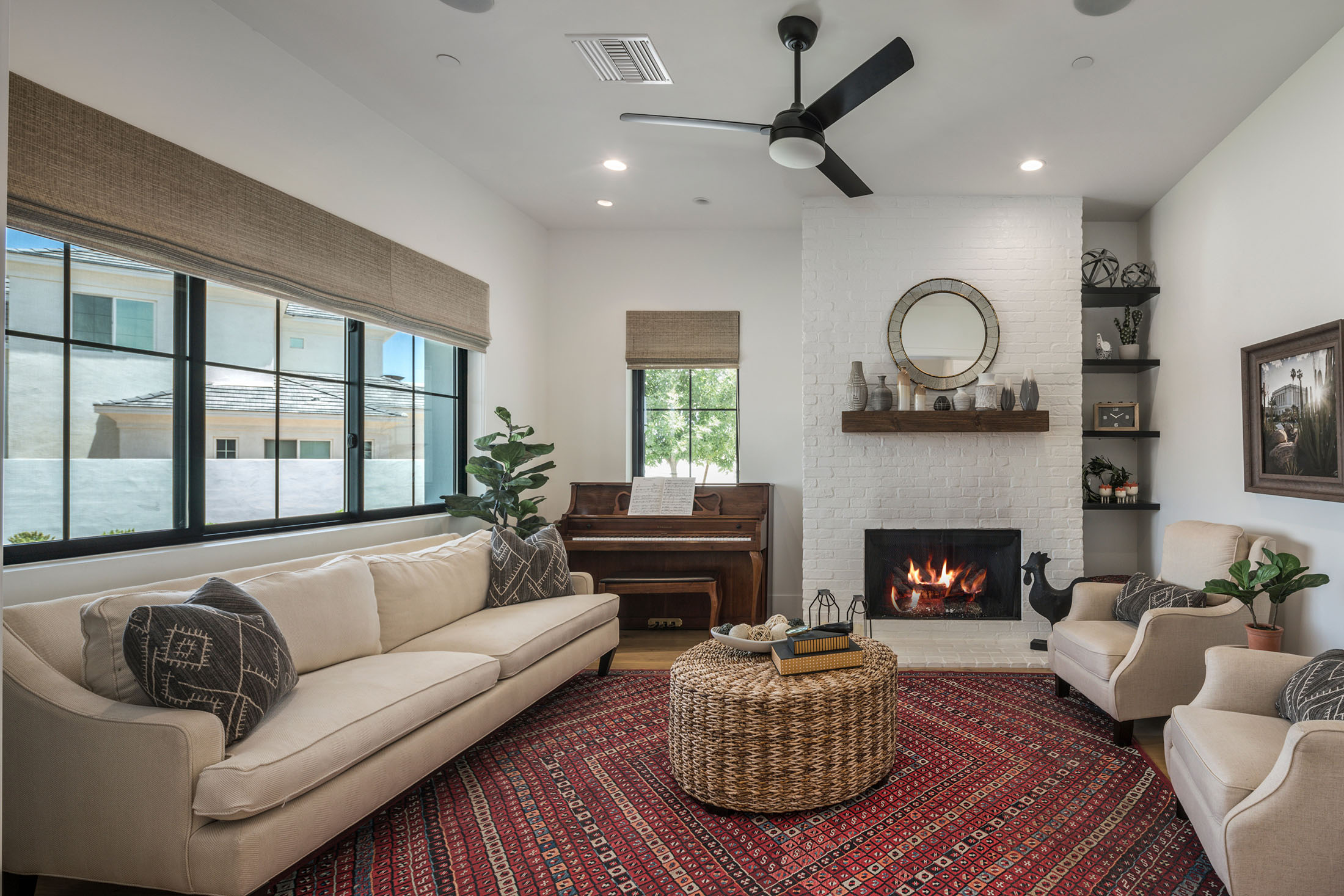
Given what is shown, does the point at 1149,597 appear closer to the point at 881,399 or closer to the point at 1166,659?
the point at 1166,659

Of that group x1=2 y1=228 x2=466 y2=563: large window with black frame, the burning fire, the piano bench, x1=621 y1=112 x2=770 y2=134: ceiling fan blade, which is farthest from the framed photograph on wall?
x1=2 y1=228 x2=466 y2=563: large window with black frame

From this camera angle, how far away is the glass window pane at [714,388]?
518 cm

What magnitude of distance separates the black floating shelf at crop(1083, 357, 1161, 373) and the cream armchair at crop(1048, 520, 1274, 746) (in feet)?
4.97

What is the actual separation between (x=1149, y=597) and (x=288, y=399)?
383cm

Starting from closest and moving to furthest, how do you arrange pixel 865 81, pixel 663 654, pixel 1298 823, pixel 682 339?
1. pixel 1298 823
2. pixel 865 81
3. pixel 663 654
4. pixel 682 339

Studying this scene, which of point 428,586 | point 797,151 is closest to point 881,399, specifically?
point 797,151

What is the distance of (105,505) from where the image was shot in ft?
7.60

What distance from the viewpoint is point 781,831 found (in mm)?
2174

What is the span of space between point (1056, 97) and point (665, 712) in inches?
127

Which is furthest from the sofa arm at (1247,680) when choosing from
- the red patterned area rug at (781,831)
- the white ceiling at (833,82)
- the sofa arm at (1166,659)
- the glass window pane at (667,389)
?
the glass window pane at (667,389)

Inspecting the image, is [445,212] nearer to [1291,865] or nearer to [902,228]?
[902,228]

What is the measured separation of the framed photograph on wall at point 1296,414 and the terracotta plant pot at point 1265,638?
611 millimetres

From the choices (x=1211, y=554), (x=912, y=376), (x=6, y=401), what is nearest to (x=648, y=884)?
(x=6, y=401)

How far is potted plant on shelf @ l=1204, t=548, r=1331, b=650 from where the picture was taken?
2.62 meters
